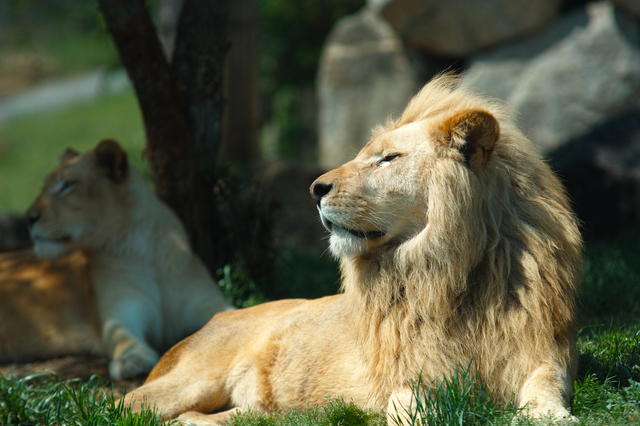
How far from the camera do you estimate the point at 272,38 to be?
45.9 feet

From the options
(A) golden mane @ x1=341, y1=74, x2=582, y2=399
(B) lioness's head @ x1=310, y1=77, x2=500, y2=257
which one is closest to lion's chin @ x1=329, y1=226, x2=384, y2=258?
(B) lioness's head @ x1=310, y1=77, x2=500, y2=257

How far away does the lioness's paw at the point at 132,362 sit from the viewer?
13.8ft

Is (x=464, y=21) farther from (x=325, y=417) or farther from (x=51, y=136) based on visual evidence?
(x=51, y=136)

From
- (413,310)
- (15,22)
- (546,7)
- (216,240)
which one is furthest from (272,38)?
(15,22)

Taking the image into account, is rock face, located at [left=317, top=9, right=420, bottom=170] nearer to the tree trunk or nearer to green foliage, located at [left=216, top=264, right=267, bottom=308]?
the tree trunk

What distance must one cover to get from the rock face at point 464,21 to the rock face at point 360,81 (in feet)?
2.70

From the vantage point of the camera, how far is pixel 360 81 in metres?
11.1

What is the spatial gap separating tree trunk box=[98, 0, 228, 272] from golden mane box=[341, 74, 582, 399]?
9.89 ft

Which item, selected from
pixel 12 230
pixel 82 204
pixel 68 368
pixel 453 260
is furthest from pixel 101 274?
pixel 12 230

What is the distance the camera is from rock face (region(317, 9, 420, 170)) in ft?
35.1

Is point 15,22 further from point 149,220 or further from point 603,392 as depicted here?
point 603,392

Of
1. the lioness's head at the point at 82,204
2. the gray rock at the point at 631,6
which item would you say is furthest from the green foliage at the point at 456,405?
the gray rock at the point at 631,6

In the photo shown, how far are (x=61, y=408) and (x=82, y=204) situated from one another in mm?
1912

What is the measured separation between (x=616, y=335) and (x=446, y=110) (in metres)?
1.60
